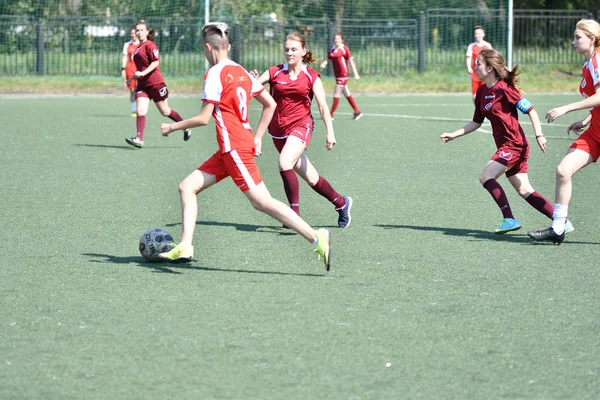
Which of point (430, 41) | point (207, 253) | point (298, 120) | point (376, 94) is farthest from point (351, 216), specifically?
point (430, 41)

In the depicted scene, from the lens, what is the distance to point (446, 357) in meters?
5.04

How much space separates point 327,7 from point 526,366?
33.8 meters

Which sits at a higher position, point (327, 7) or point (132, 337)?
point (327, 7)

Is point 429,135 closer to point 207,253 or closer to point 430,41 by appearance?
point 207,253

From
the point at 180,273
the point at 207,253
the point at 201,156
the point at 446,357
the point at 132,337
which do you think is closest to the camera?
the point at 446,357

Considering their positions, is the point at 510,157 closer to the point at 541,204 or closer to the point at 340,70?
the point at 541,204

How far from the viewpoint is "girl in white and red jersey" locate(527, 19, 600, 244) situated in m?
7.90

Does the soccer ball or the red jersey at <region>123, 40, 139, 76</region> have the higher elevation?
the red jersey at <region>123, 40, 139, 76</region>

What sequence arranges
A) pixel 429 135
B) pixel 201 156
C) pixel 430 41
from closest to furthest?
pixel 201 156 → pixel 429 135 → pixel 430 41

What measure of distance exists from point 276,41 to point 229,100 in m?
30.7

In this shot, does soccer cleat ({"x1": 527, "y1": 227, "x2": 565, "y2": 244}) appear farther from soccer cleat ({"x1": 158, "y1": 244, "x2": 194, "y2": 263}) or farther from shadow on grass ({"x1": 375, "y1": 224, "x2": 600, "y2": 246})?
soccer cleat ({"x1": 158, "y1": 244, "x2": 194, "y2": 263})

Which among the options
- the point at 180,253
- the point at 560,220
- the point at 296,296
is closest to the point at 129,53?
the point at 560,220

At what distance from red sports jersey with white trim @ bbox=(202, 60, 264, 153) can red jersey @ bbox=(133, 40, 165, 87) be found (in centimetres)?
950

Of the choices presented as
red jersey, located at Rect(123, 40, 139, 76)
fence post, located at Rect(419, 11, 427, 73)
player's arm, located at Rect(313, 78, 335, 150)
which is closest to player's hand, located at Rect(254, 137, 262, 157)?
player's arm, located at Rect(313, 78, 335, 150)
